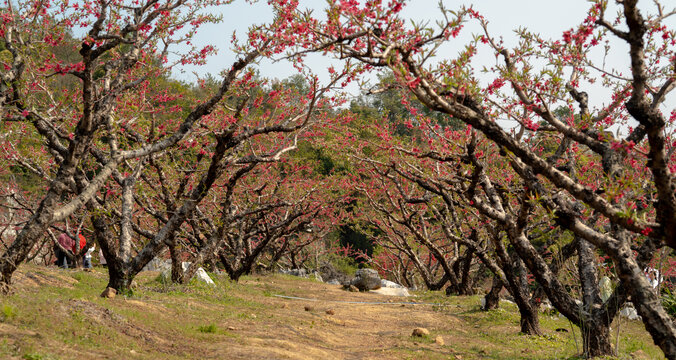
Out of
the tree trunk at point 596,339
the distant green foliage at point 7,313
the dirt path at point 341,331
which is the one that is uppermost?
the tree trunk at point 596,339

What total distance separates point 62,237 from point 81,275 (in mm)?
6157

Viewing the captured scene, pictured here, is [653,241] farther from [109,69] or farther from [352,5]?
[109,69]

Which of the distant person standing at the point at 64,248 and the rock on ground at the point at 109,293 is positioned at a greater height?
the distant person standing at the point at 64,248

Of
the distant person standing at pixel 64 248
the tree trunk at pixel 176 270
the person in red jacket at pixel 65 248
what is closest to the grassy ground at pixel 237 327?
the tree trunk at pixel 176 270

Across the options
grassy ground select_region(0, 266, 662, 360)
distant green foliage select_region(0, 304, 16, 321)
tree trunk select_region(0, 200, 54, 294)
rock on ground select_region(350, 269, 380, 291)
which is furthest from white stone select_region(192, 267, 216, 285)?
rock on ground select_region(350, 269, 380, 291)

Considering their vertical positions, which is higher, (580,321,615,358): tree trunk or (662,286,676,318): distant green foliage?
(662,286,676,318): distant green foliage

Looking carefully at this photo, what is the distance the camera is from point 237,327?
354 inches

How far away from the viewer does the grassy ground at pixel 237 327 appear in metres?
6.11

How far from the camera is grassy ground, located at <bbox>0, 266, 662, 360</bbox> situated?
20.0 feet

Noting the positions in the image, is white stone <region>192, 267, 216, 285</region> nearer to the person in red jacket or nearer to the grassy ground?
the grassy ground

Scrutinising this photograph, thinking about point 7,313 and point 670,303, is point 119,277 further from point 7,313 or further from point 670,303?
point 670,303

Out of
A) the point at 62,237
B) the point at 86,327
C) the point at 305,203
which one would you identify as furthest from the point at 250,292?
the point at 86,327

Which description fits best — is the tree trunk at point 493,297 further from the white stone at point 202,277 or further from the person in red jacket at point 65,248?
the person in red jacket at point 65,248

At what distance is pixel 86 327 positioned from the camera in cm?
645
